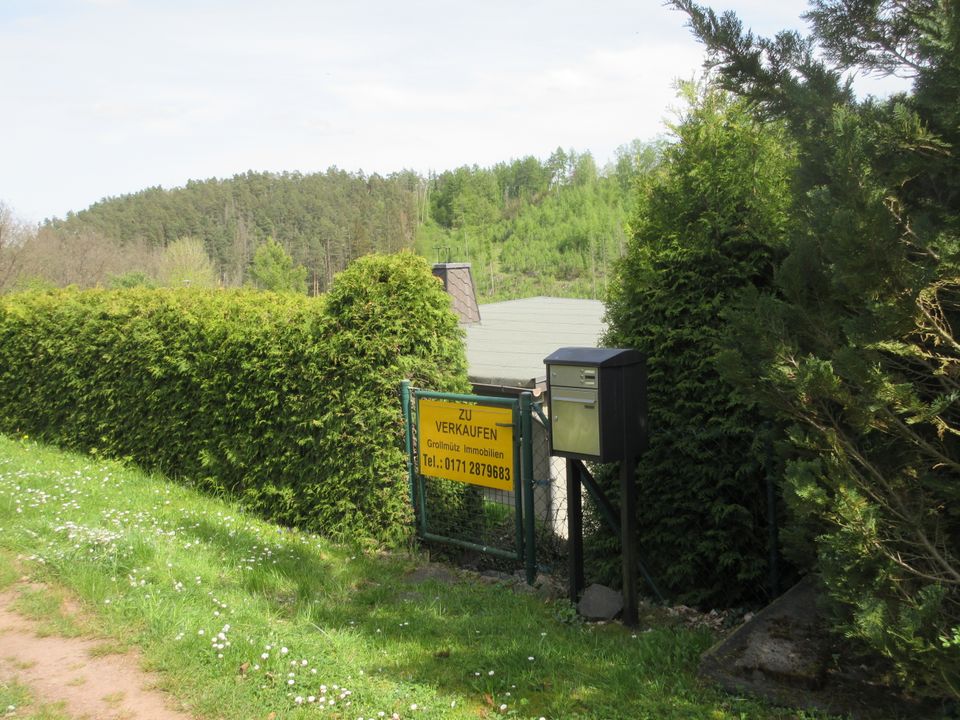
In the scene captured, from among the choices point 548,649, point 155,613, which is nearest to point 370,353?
point 155,613

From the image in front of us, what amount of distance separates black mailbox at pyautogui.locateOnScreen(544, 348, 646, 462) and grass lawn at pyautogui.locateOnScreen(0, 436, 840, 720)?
1121 millimetres

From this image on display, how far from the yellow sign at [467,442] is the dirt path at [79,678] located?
2.72m

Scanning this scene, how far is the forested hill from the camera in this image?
71.0 meters

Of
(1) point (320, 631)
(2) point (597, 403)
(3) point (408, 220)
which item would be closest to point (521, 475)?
(2) point (597, 403)

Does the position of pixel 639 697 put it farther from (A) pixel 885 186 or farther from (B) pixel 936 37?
(B) pixel 936 37

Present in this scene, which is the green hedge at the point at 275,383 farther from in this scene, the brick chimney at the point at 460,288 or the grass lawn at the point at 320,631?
the brick chimney at the point at 460,288

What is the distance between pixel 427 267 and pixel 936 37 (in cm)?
452

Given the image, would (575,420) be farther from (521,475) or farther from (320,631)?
(320,631)

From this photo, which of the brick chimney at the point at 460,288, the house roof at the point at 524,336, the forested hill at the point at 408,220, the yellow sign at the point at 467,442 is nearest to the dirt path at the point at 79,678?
the yellow sign at the point at 467,442

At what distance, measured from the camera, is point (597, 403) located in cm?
481

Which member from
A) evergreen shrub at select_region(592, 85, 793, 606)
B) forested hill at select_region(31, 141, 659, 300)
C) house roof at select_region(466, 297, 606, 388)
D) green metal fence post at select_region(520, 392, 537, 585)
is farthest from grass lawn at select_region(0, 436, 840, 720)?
forested hill at select_region(31, 141, 659, 300)

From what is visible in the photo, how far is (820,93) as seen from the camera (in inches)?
142

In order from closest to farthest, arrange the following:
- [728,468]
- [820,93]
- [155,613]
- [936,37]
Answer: [936,37], [820,93], [155,613], [728,468]

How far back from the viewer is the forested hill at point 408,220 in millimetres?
71000
